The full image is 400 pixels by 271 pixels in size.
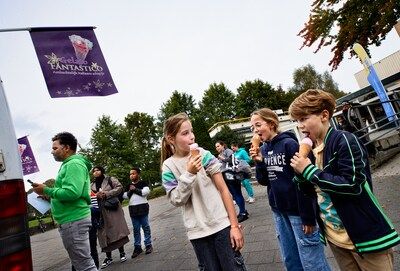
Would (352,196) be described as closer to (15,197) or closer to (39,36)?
(15,197)

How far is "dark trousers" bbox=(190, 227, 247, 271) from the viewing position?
7.70 ft

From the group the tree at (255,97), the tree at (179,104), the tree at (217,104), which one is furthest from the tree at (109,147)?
the tree at (255,97)

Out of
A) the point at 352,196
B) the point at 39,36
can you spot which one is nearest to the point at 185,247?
the point at 39,36

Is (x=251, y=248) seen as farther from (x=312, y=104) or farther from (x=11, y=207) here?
(x=11, y=207)

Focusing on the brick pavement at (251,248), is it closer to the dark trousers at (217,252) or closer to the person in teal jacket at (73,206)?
the person in teal jacket at (73,206)

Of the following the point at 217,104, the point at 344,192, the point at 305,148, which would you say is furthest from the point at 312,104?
the point at 217,104

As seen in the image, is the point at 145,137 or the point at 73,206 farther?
the point at 145,137

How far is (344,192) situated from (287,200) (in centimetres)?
98

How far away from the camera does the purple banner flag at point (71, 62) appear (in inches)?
186

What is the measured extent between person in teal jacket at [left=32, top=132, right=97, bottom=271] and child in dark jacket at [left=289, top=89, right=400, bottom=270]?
2.67m

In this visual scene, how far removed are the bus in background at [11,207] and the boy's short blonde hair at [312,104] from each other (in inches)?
68.4

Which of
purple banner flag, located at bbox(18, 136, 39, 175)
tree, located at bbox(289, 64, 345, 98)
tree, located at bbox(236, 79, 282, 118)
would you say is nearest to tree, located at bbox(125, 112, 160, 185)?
tree, located at bbox(236, 79, 282, 118)

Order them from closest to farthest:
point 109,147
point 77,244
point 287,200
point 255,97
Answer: point 287,200 → point 77,244 → point 109,147 → point 255,97

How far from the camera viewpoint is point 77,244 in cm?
365
